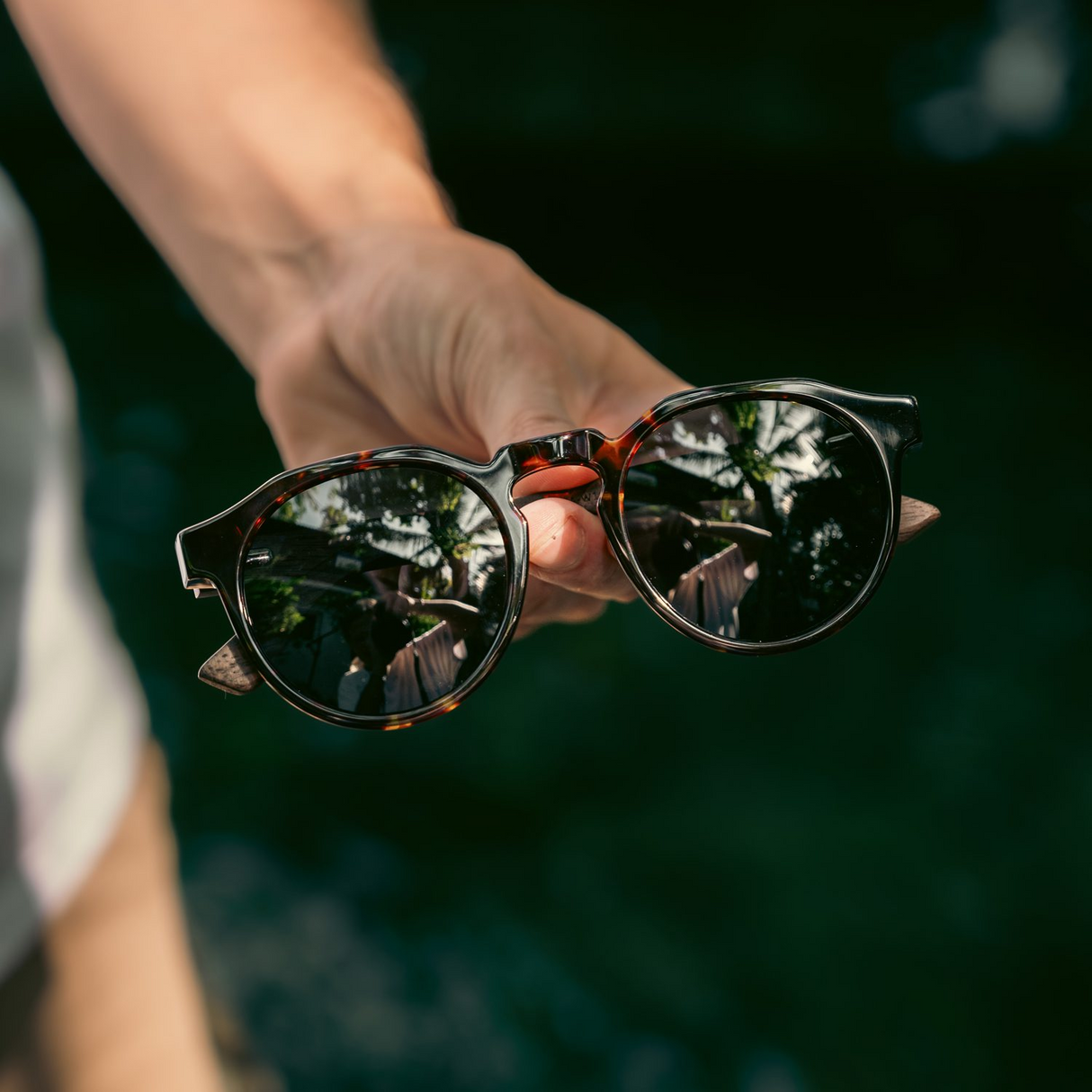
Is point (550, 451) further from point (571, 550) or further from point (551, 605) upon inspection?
point (551, 605)

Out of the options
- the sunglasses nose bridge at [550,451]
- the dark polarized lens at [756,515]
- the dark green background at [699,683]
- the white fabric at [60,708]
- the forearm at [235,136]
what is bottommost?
the dark green background at [699,683]

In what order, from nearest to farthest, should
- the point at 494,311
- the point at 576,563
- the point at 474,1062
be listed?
the point at 576,563 → the point at 494,311 → the point at 474,1062

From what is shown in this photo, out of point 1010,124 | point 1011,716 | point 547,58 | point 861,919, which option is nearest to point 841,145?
point 1010,124

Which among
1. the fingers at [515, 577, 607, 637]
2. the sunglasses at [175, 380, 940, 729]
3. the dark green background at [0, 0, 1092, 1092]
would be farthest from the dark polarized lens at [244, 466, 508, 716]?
the dark green background at [0, 0, 1092, 1092]

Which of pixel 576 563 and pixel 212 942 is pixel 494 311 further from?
pixel 212 942

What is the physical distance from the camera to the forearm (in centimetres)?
100

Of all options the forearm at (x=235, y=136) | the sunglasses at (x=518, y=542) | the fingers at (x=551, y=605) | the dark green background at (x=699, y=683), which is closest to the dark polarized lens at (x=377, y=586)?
the sunglasses at (x=518, y=542)

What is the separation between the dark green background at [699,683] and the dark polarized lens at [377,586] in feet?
4.34

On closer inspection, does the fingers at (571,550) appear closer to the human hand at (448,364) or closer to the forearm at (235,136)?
the human hand at (448,364)

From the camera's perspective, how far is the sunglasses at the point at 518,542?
715 mm

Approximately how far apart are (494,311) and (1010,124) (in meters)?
1.99

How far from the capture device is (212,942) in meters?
1.94

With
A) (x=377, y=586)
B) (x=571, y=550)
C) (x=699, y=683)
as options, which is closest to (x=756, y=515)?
(x=571, y=550)

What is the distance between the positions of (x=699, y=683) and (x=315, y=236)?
1.38 meters
